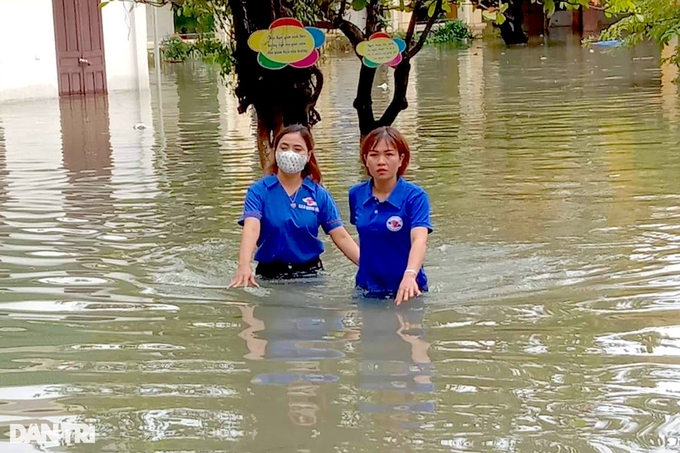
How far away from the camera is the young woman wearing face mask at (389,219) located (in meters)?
6.12

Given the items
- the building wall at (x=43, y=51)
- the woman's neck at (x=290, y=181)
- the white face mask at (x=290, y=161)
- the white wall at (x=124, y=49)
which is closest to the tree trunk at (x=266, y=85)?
the woman's neck at (x=290, y=181)

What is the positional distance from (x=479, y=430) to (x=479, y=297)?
2331 mm

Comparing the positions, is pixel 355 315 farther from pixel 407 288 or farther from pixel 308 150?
pixel 308 150

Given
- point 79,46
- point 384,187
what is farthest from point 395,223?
point 79,46

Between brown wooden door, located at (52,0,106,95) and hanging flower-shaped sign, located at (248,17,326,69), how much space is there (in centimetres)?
1841

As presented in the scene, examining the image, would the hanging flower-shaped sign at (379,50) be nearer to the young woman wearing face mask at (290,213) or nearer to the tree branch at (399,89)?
the tree branch at (399,89)

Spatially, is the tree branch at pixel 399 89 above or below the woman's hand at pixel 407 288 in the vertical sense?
above

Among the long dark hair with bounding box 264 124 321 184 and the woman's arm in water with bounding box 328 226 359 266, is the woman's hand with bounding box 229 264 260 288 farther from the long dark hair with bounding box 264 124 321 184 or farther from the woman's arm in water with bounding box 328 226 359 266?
the long dark hair with bounding box 264 124 321 184

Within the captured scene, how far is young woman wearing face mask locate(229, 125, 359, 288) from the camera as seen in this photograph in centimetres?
660

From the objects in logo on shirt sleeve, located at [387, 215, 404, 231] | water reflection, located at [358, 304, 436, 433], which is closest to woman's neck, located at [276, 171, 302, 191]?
logo on shirt sleeve, located at [387, 215, 404, 231]

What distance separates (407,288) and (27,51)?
833 inches

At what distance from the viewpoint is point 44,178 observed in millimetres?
12297

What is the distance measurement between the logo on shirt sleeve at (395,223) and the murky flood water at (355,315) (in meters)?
0.48

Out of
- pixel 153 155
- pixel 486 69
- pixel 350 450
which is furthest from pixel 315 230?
pixel 486 69
